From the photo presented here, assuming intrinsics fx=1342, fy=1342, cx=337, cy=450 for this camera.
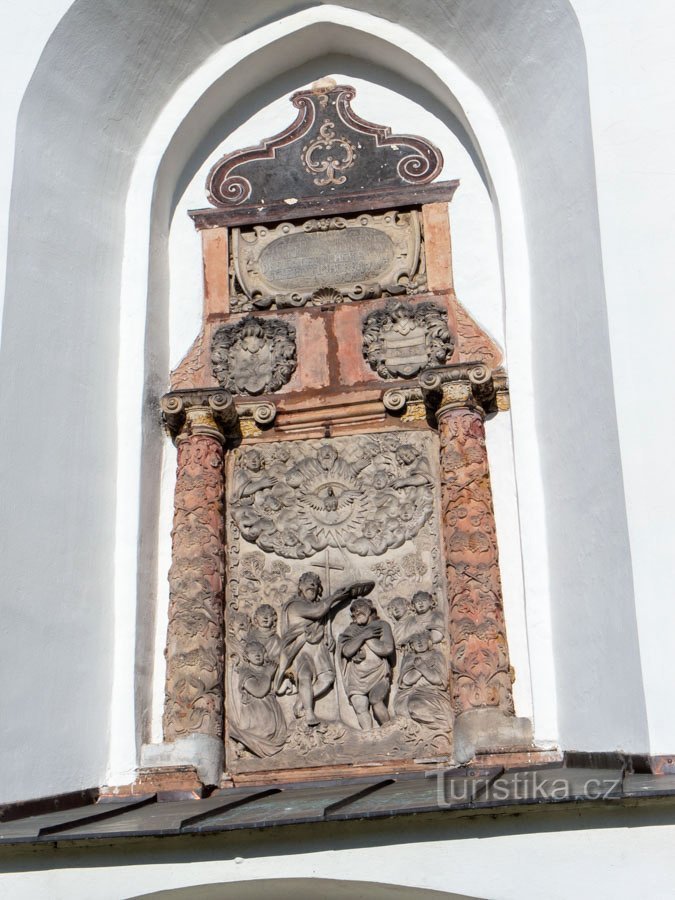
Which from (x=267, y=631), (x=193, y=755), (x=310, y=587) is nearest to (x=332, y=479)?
(x=310, y=587)

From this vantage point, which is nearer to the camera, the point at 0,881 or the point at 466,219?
the point at 0,881

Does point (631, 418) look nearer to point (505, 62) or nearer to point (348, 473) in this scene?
point (348, 473)

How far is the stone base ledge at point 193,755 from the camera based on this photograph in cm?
646

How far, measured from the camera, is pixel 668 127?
6352 mm

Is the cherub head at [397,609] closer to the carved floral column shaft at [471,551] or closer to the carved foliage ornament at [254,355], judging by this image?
the carved floral column shaft at [471,551]

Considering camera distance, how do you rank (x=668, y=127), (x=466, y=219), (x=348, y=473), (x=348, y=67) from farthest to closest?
(x=348, y=67) < (x=466, y=219) < (x=348, y=473) < (x=668, y=127)

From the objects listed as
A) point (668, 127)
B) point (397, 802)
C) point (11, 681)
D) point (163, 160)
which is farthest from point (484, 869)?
point (163, 160)

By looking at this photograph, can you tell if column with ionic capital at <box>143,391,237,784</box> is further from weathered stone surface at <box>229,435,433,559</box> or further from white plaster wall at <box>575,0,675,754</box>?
white plaster wall at <box>575,0,675,754</box>

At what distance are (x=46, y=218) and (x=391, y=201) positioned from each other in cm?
197

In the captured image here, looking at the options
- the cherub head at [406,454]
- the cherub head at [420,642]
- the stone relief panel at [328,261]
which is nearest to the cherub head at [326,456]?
the cherub head at [406,454]

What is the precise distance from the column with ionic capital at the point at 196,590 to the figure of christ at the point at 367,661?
2.12 ft

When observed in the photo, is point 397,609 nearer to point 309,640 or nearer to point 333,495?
point 309,640

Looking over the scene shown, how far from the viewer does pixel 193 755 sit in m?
6.47

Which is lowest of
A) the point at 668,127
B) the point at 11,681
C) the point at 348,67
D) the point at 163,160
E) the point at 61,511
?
the point at 11,681
